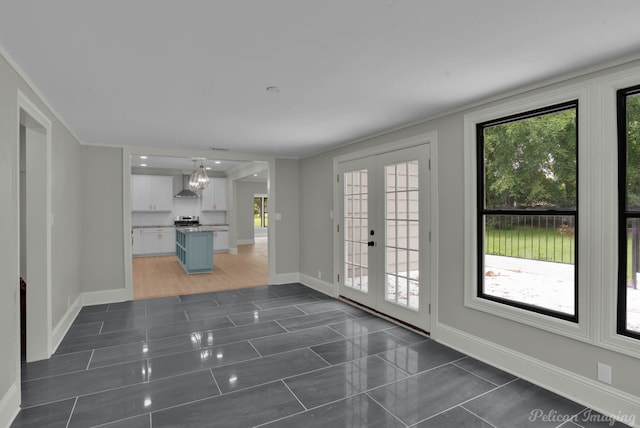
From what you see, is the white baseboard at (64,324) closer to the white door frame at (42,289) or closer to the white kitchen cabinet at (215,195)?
the white door frame at (42,289)

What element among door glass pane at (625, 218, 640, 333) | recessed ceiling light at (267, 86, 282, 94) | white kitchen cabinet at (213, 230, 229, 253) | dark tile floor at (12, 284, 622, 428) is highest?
recessed ceiling light at (267, 86, 282, 94)

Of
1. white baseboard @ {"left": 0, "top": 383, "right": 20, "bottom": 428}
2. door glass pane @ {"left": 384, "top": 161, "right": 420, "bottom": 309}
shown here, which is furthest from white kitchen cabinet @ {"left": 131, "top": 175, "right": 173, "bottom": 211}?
white baseboard @ {"left": 0, "top": 383, "right": 20, "bottom": 428}

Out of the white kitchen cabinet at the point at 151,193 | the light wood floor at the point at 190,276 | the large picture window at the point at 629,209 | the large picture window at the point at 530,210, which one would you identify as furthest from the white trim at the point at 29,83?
the white kitchen cabinet at the point at 151,193

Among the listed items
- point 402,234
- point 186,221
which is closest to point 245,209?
point 186,221

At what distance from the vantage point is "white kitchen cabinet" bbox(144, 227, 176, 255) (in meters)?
9.72

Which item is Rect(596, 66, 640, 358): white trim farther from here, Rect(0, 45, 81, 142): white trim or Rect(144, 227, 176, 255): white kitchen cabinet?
Rect(144, 227, 176, 255): white kitchen cabinet

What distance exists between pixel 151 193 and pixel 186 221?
47.0 inches

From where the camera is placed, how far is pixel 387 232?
4.29 metres

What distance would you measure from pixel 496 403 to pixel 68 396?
298 cm

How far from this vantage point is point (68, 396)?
2.53 metres

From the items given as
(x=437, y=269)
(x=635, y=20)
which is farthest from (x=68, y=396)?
(x=635, y=20)

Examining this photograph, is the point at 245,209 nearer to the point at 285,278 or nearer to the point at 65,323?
the point at 285,278

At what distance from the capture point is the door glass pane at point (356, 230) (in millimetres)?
4750

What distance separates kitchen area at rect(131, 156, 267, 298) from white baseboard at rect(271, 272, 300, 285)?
402 millimetres
